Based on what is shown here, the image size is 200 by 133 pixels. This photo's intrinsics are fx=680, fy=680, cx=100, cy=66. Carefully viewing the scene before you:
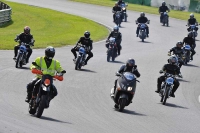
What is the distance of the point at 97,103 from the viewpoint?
770 inches

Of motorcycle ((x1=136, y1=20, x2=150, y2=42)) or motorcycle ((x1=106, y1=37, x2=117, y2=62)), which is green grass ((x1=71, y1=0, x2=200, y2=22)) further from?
motorcycle ((x1=106, y1=37, x2=117, y2=62))

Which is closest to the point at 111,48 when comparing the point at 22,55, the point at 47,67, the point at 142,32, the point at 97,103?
the point at 22,55

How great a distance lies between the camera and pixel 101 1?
70.8m

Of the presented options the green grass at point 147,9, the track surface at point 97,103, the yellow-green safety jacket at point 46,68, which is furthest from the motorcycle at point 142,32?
the yellow-green safety jacket at point 46,68

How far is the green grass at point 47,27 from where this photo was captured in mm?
38906

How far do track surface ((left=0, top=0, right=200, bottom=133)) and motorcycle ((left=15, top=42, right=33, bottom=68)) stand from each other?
1.16 feet

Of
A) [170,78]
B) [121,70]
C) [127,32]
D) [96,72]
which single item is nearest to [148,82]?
[96,72]

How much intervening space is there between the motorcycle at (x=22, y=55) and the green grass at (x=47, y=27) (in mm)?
7169

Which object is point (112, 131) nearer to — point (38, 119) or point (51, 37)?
point (38, 119)

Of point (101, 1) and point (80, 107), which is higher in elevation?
point (101, 1)

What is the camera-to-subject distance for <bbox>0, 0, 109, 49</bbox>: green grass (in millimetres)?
38906

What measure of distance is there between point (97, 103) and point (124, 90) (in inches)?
59.3

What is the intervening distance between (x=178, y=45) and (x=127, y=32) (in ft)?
60.8

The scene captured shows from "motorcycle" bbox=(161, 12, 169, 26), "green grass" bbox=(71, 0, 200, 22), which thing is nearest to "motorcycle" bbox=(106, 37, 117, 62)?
"motorcycle" bbox=(161, 12, 169, 26)
